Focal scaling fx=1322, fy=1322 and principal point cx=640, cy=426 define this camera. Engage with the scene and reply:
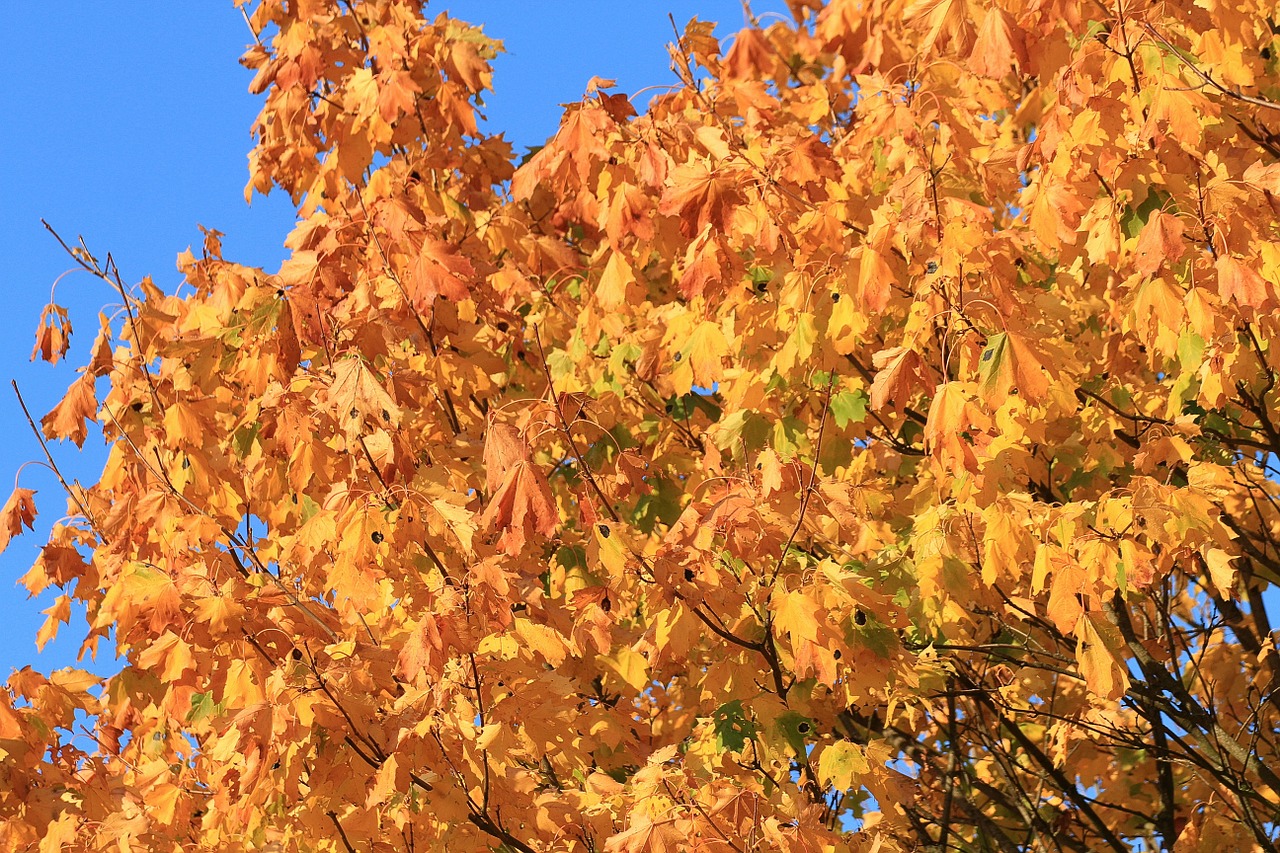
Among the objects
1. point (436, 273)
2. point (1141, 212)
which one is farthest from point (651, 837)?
point (1141, 212)

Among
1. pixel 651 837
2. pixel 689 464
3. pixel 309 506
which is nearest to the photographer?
pixel 651 837

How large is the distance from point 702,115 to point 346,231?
75.8 inches

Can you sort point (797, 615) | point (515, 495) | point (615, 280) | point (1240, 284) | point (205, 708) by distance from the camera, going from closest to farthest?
point (515, 495)
point (797, 615)
point (1240, 284)
point (205, 708)
point (615, 280)

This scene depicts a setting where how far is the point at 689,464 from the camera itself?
6.94 meters

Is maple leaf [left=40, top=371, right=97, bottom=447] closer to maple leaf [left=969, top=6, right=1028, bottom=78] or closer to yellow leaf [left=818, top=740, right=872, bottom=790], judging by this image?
yellow leaf [left=818, top=740, right=872, bottom=790]

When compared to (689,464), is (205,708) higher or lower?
lower

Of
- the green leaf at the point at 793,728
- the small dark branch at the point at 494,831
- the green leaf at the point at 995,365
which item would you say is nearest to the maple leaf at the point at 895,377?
the green leaf at the point at 995,365

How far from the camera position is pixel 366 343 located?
575cm

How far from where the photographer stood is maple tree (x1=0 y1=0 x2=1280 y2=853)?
4887mm

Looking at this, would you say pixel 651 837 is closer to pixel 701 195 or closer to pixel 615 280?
pixel 701 195

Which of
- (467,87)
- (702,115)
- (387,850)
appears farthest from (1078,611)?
(467,87)

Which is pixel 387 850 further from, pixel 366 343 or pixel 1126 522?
pixel 1126 522

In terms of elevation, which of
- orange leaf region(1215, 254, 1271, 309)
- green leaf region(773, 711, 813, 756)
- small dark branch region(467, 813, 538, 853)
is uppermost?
orange leaf region(1215, 254, 1271, 309)

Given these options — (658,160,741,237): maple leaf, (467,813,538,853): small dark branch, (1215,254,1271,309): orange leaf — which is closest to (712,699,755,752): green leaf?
(467,813,538,853): small dark branch
